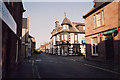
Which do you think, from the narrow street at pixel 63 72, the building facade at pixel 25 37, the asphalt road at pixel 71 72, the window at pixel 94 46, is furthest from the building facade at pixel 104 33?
the building facade at pixel 25 37

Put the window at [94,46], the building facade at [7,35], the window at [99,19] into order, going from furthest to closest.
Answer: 1. the window at [94,46]
2. the window at [99,19]
3. the building facade at [7,35]

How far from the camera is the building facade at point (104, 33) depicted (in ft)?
41.3

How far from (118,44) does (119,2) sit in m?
4.40

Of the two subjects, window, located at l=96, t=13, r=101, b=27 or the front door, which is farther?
window, located at l=96, t=13, r=101, b=27

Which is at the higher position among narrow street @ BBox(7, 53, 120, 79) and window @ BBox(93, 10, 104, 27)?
window @ BBox(93, 10, 104, 27)

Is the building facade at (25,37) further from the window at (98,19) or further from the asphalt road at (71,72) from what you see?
the window at (98,19)

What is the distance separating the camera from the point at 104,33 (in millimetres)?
14453

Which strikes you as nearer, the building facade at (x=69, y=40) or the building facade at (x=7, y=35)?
the building facade at (x=7, y=35)

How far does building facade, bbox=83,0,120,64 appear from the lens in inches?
495

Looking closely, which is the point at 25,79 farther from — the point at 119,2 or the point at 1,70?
the point at 119,2

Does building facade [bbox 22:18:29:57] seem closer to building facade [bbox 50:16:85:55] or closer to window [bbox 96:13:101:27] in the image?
building facade [bbox 50:16:85:55]

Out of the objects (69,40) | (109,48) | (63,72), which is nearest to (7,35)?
(63,72)

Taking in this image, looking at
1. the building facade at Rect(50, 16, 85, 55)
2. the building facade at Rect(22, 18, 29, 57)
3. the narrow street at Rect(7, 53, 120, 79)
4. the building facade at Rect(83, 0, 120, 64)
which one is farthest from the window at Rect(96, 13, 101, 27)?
the building facade at Rect(50, 16, 85, 55)

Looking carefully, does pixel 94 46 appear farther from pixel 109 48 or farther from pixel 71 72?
pixel 71 72
